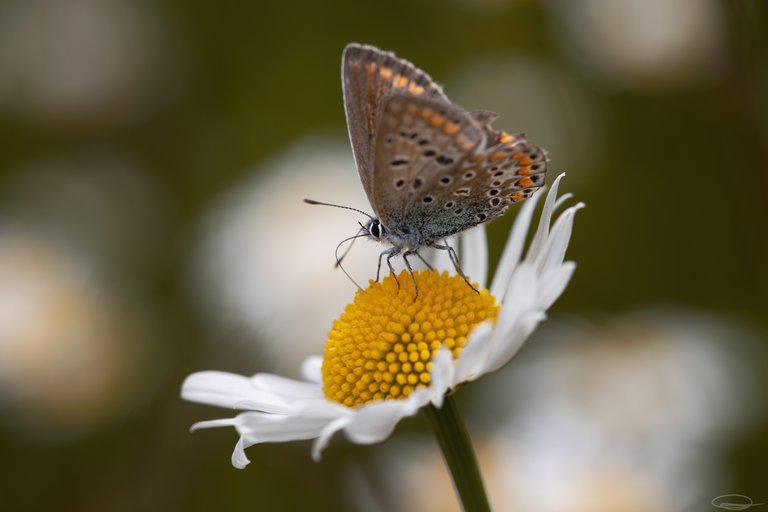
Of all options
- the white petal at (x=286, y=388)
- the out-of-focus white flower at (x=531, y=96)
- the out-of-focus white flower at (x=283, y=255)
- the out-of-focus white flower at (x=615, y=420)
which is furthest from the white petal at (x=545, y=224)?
the out-of-focus white flower at (x=531, y=96)

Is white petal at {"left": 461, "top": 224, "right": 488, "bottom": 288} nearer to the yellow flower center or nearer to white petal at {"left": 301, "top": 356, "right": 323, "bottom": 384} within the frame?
the yellow flower center

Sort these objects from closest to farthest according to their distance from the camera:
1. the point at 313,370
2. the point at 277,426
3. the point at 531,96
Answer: the point at 277,426
the point at 313,370
the point at 531,96

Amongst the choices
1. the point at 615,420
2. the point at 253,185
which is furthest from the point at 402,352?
the point at 253,185

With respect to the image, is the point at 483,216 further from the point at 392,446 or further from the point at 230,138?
the point at 230,138

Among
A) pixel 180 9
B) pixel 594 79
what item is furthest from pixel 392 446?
pixel 180 9

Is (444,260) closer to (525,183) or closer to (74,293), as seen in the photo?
(525,183)
